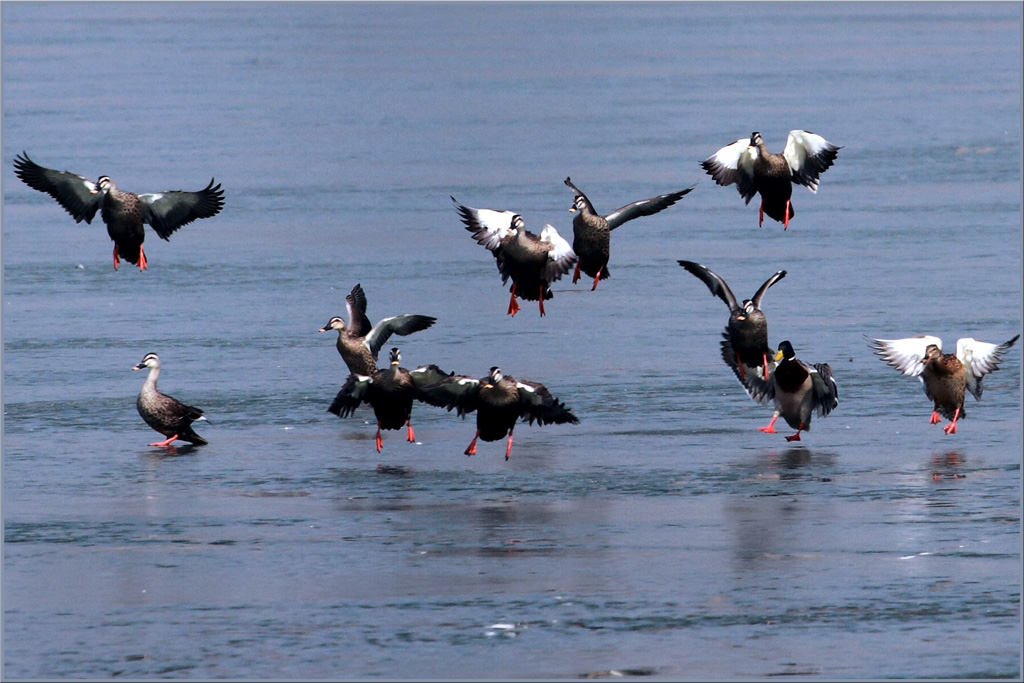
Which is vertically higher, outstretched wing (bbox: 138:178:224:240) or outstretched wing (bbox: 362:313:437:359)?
outstretched wing (bbox: 138:178:224:240)

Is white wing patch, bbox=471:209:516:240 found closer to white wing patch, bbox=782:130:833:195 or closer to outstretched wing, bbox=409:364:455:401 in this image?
outstretched wing, bbox=409:364:455:401

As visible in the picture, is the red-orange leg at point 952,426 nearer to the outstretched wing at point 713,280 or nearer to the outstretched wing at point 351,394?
the outstretched wing at point 713,280

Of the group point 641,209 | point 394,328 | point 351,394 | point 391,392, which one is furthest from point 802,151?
point 351,394

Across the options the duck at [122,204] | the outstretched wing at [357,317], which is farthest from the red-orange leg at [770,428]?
the duck at [122,204]

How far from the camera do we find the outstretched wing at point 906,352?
35.1 feet

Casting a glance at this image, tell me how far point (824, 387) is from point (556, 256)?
6.99 ft

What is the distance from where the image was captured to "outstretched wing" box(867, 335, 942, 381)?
1069 centimetres

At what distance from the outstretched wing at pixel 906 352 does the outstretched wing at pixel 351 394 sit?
10.1ft

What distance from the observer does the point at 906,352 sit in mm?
10781

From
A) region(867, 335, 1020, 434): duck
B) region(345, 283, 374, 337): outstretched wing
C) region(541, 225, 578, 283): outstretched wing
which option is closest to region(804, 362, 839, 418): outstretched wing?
region(867, 335, 1020, 434): duck

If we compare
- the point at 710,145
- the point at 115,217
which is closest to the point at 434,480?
the point at 115,217

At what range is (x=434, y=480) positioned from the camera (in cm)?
945

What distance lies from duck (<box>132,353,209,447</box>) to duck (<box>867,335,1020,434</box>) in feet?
13.5

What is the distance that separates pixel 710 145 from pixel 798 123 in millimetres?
2059
